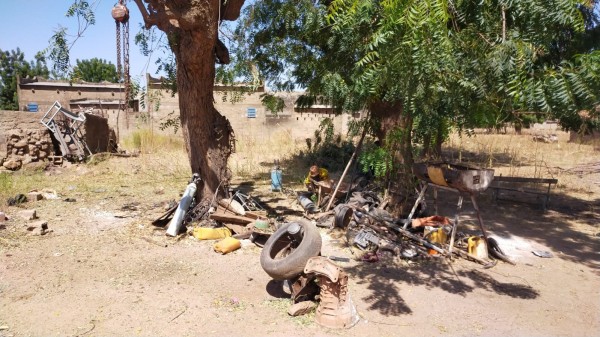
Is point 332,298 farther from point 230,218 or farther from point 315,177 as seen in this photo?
point 315,177

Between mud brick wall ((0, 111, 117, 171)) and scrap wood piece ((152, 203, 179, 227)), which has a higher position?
mud brick wall ((0, 111, 117, 171))

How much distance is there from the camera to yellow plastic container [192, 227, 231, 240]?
624 centimetres

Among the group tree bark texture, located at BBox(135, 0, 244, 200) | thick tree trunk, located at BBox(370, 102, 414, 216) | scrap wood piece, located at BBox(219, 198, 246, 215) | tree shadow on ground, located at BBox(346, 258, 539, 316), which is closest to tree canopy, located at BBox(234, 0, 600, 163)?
thick tree trunk, located at BBox(370, 102, 414, 216)

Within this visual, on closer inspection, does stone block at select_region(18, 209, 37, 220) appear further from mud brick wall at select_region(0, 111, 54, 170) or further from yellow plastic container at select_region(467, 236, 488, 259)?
yellow plastic container at select_region(467, 236, 488, 259)

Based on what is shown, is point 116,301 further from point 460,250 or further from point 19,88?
point 19,88

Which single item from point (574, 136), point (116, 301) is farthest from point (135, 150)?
point (574, 136)

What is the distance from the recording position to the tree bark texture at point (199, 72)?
601 centimetres

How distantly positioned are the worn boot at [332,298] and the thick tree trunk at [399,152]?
354 cm

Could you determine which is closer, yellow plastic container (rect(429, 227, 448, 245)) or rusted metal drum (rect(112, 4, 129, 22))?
yellow plastic container (rect(429, 227, 448, 245))

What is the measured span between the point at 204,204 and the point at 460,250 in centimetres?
430

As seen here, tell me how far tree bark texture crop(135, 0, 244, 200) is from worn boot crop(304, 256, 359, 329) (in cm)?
389

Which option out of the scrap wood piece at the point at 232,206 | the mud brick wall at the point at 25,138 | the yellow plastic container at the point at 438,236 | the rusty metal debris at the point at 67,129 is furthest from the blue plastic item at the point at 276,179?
the mud brick wall at the point at 25,138

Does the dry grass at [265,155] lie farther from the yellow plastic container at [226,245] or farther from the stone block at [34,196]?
the yellow plastic container at [226,245]

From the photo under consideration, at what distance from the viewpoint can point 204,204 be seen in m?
7.16
